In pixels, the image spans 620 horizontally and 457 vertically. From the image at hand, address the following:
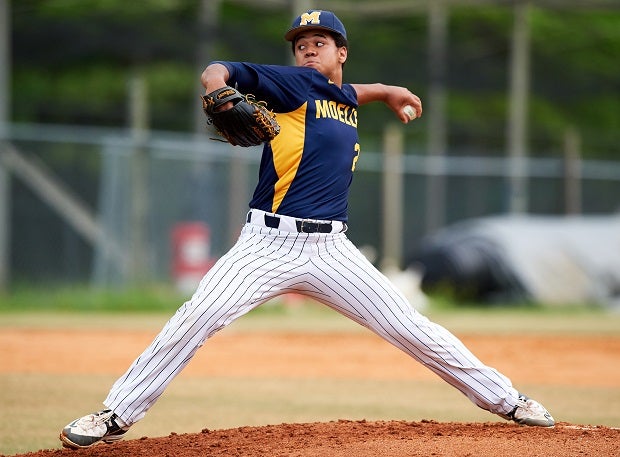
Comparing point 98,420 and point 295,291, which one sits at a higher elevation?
point 295,291

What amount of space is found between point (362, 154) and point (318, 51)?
50.9 ft

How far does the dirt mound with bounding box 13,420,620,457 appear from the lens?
453cm

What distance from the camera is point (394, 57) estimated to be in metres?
23.4

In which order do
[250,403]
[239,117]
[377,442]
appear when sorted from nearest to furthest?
1. [239,117]
2. [377,442]
3. [250,403]

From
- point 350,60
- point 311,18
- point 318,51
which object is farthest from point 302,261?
point 350,60

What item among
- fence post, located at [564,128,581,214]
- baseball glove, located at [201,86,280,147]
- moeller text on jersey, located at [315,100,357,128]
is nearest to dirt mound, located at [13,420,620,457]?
baseball glove, located at [201,86,280,147]

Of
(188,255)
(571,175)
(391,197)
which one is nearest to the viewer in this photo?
(188,255)

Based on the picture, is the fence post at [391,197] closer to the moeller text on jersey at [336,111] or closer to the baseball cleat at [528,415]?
the baseball cleat at [528,415]

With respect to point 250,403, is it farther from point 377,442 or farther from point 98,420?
point 98,420

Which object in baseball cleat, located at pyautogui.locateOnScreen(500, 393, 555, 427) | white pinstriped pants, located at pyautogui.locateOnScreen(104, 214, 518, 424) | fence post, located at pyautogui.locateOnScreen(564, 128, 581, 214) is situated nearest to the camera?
white pinstriped pants, located at pyautogui.locateOnScreen(104, 214, 518, 424)

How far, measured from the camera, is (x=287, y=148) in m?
4.84

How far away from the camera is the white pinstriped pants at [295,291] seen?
4633 millimetres

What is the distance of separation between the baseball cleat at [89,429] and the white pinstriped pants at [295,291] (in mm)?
47

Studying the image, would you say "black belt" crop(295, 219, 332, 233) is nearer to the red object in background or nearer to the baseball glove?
the baseball glove
